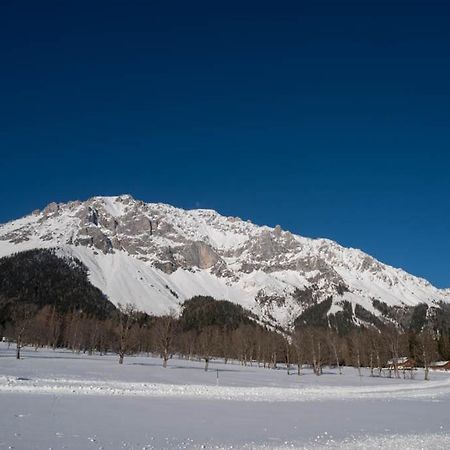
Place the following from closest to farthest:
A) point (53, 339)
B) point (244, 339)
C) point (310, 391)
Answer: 1. point (310, 391)
2. point (53, 339)
3. point (244, 339)

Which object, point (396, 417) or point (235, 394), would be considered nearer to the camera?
point (396, 417)

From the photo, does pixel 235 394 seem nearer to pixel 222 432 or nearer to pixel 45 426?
pixel 222 432

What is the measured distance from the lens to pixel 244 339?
180 m

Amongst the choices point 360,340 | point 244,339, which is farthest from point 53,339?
point 360,340

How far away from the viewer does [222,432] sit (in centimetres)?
2328

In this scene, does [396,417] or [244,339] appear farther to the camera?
[244,339]

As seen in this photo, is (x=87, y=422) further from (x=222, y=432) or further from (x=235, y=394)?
(x=235, y=394)

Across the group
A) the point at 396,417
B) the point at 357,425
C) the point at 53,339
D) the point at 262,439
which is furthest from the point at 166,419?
the point at 53,339

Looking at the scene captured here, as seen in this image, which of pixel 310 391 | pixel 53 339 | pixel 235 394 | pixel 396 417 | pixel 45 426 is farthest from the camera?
pixel 53 339

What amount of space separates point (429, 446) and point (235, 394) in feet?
89.6

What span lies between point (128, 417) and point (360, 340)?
143 metres

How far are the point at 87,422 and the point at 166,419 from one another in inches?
191

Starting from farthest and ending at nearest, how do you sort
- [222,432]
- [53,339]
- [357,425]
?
[53,339] < [357,425] < [222,432]

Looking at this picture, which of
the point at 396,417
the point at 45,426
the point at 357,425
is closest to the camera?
the point at 45,426
